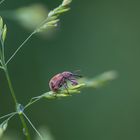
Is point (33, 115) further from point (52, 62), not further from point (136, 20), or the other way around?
point (136, 20)

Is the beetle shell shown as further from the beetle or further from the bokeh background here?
the bokeh background

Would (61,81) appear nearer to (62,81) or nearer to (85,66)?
(62,81)

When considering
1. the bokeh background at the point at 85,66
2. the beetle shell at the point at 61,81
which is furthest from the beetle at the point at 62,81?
the bokeh background at the point at 85,66

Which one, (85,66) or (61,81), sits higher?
(61,81)

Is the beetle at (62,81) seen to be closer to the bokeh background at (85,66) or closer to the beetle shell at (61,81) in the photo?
the beetle shell at (61,81)

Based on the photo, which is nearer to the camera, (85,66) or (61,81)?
(61,81)

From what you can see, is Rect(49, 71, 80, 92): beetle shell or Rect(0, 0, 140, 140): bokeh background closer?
Rect(49, 71, 80, 92): beetle shell

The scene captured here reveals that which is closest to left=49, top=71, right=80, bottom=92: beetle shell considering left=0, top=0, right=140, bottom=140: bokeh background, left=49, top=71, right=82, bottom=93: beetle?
left=49, top=71, right=82, bottom=93: beetle

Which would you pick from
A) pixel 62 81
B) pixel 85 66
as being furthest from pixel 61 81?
pixel 85 66

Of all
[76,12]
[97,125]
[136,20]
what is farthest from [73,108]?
[136,20]
